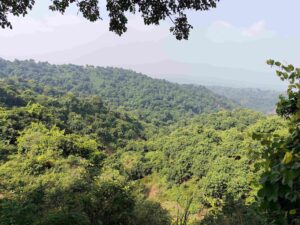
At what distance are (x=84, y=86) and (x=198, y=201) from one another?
105m

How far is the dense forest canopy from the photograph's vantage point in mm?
2328

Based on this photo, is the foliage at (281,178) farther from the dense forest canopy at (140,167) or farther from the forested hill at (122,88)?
the forested hill at (122,88)

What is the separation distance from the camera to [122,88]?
123 m

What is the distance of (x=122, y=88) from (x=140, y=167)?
87628mm

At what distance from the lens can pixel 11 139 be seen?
2861 centimetres

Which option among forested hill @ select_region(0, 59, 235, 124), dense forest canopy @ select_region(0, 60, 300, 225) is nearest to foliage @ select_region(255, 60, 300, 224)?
dense forest canopy @ select_region(0, 60, 300, 225)

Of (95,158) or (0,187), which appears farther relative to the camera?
(95,158)

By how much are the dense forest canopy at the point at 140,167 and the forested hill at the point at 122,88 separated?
1398cm

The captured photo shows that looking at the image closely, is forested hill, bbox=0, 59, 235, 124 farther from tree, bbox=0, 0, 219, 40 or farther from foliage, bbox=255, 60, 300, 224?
foliage, bbox=255, 60, 300, 224

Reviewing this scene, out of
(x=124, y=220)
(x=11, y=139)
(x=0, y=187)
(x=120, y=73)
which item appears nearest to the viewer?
(x=124, y=220)

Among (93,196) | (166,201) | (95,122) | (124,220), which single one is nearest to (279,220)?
(124,220)

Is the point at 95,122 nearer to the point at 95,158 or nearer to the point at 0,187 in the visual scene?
the point at 95,158

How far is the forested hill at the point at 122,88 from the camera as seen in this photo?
106688mm

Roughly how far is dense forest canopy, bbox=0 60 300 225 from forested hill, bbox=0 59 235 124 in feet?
45.9
